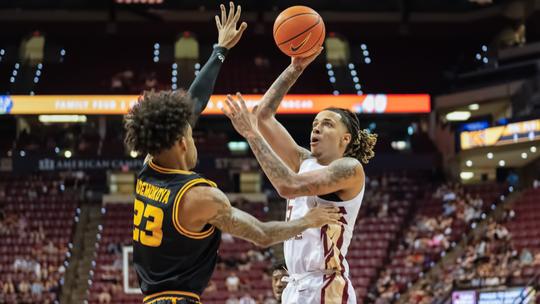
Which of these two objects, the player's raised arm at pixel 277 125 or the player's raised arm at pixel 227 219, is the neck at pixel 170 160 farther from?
the player's raised arm at pixel 277 125

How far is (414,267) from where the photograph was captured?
21.1 metres

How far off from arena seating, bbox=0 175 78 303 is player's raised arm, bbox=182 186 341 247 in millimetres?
16239

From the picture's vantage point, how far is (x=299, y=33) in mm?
6078

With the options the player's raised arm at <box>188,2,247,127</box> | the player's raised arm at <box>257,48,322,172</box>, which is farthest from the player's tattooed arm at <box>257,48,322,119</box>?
the player's raised arm at <box>188,2,247,127</box>

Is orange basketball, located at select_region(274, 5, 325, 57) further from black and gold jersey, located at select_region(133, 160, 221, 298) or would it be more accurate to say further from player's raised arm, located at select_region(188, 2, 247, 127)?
black and gold jersey, located at select_region(133, 160, 221, 298)

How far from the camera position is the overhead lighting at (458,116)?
27.8 meters

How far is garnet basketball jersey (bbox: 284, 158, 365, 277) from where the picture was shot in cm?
527

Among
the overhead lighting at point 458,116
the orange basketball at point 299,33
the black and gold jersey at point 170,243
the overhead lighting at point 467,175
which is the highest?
the overhead lighting at point 458,116

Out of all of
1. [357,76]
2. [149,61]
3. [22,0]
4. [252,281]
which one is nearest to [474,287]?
[252,281]

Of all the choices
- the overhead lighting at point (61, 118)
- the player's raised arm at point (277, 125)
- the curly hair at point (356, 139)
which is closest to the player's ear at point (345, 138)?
Result: the curly hair at point (356, 139)

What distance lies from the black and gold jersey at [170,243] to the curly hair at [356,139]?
4.82 ft

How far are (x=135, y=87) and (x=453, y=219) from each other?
1035 cm

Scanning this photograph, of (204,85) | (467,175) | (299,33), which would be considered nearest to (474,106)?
(467,175)

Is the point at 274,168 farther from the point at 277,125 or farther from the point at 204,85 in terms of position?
the point at 277,125
